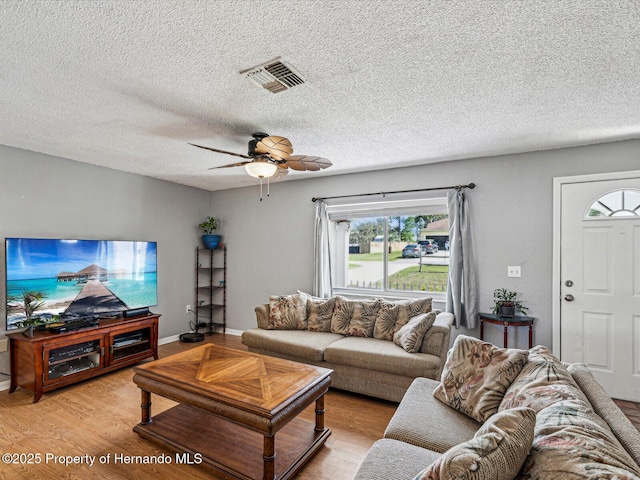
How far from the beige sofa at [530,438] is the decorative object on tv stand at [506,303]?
5.47 ft

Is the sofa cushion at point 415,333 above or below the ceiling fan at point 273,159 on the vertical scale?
below

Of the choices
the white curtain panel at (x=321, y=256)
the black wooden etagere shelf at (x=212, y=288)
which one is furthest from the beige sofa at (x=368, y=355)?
the black wooden etagere shelf at (x=212, y=288)

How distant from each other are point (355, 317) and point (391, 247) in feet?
4.11

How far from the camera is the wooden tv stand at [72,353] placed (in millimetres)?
3061

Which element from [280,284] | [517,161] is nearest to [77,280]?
[280,284]

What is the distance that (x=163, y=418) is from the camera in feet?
8.38

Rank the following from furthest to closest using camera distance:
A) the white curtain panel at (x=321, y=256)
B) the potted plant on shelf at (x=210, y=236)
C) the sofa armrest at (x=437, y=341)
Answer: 1. the potted plant on shelf at (x=210, y=236)
2. the white curtain panel at (x=321, y=256)
3. the sofa armrest at (x=437, y=341)

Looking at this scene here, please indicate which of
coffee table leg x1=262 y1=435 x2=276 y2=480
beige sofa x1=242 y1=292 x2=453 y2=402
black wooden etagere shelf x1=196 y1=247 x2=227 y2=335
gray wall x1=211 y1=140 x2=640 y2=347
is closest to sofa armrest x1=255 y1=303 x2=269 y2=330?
beige sofa x1=242 y1=292 x2=453 y2=402

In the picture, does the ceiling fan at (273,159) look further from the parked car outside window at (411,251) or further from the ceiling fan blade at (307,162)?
the parked car outside window at (411,251)

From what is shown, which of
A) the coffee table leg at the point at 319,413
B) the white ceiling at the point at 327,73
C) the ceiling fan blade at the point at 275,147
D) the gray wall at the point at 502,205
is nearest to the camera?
the white ceiling at the point at 327,73

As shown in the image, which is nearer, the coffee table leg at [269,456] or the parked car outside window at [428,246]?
the coffee table leg at [269,456]

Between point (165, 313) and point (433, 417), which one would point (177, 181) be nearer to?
point (165, 313)

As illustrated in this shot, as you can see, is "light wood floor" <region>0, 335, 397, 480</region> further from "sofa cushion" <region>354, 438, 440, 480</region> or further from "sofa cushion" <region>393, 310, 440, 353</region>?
"sofa cushion" <region>354, 438, 440, 480</region>

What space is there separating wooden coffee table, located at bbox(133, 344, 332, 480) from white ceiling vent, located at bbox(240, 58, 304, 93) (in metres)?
1.98
